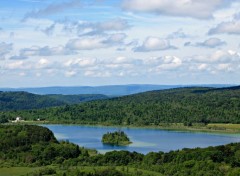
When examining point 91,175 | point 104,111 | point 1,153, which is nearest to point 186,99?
point 104,111

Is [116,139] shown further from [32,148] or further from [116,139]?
[32,148]

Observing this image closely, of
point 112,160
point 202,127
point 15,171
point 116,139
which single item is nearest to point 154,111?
point 202,127

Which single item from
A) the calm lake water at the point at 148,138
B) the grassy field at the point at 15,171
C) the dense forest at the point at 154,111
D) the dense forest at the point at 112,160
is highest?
the dense forest at the point at 154,111

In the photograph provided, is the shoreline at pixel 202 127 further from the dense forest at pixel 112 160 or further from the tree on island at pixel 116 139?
the dense forest at pixel 112 160

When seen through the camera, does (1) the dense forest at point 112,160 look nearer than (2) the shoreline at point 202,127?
Yes

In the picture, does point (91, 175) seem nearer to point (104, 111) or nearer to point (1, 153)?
point (1, 153)

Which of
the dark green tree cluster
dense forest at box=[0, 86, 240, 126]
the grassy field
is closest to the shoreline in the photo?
dense forest at box=[0, 86, 240, 126]

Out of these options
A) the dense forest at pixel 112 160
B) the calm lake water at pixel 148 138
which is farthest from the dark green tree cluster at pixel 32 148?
the calm lake water at pixel 148 138
